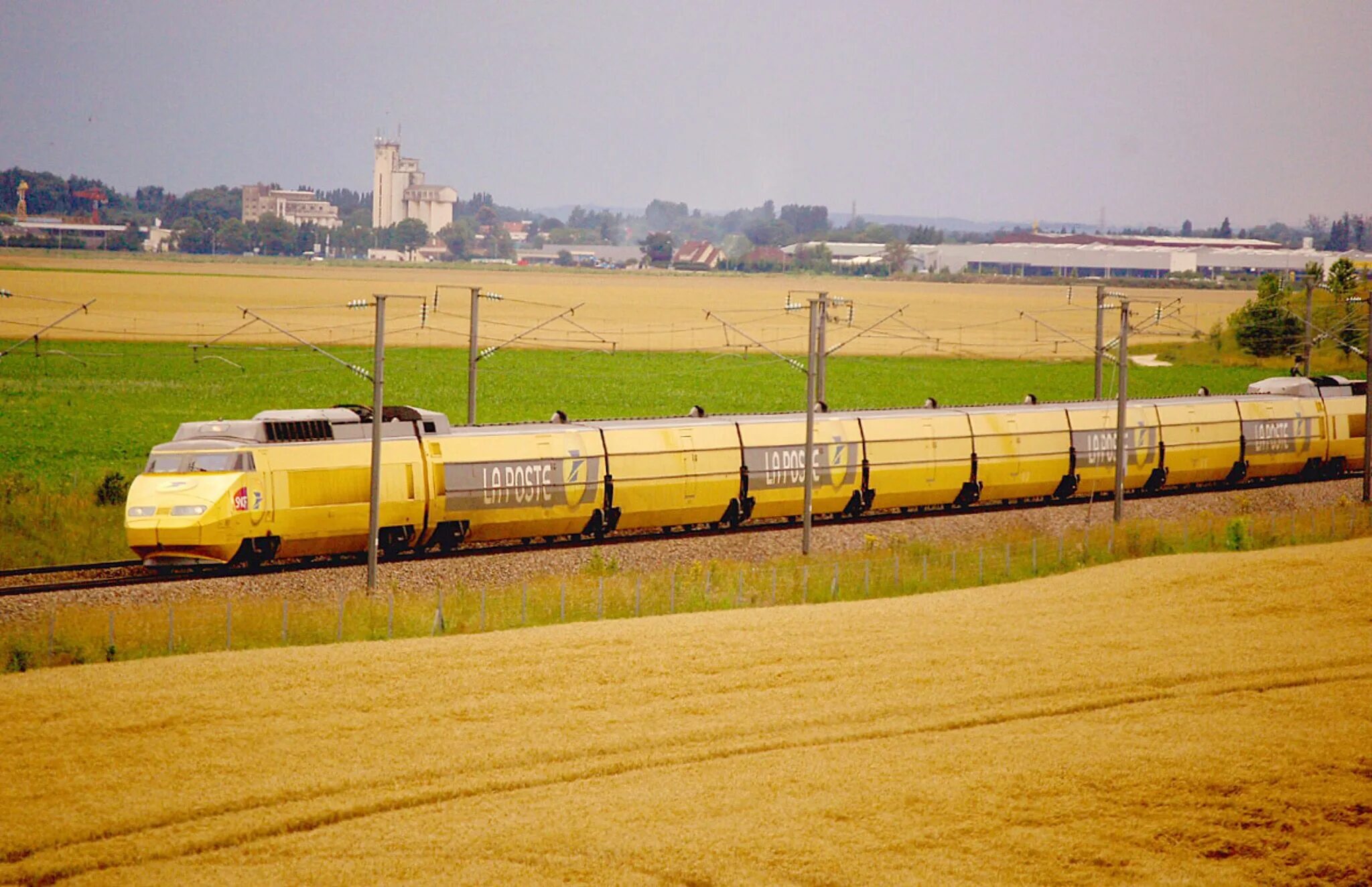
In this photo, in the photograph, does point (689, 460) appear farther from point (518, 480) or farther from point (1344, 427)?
point (1344, 427)

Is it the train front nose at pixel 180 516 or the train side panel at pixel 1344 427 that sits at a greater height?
the train side panel at pixel 1344 427

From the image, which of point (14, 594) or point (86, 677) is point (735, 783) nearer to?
point (86, 677)

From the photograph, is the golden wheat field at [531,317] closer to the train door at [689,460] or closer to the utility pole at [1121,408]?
the utility pole at [1121,408]

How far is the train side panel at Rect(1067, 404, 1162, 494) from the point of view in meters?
58.9

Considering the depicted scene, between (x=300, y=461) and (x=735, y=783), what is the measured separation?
19.0 meters

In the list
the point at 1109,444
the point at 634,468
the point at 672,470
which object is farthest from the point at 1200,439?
the point at 634,468

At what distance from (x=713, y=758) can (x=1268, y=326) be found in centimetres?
10233

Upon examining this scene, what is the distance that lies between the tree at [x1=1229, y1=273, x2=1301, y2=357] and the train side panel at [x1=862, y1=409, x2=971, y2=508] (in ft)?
230

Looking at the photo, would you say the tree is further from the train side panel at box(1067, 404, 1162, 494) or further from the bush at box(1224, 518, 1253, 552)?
the bush at box(1224, 518, 1253, 552)

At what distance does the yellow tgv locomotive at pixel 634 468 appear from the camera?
126ft

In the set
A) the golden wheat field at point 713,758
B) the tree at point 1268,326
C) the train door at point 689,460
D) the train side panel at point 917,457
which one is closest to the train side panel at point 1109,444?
the train side panel at point 917,457

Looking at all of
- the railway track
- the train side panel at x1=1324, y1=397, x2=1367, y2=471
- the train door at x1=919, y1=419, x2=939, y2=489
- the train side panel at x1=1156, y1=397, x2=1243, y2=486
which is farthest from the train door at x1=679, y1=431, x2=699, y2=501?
the train side panel at x1=1324, y1=397, x2=1367, y2=471

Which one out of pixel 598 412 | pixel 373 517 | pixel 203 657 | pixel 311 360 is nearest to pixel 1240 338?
pixel 598 412

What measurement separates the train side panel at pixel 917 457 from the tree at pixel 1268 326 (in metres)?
70.0
